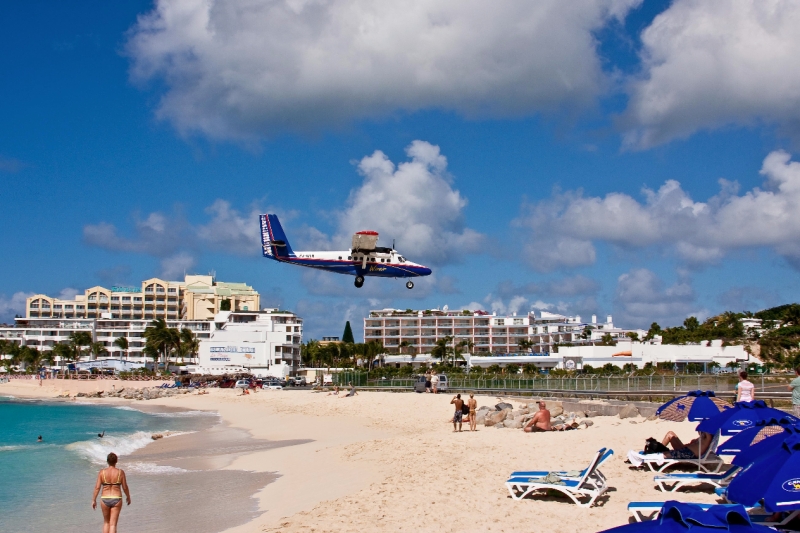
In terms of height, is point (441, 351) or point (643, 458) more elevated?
point (643, 458)

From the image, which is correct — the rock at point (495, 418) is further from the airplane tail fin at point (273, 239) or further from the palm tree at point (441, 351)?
the palm tree at point (441, 351)

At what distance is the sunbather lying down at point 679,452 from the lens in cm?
1267

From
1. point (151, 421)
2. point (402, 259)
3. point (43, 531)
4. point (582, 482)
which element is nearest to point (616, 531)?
point (582, 482)

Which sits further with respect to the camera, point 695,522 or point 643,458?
point 643,458

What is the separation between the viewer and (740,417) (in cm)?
1089

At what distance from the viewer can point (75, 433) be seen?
37.1 m

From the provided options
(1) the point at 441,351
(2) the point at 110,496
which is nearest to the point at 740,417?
(2) the point at 110,496

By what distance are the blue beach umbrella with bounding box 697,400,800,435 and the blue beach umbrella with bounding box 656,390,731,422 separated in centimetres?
48

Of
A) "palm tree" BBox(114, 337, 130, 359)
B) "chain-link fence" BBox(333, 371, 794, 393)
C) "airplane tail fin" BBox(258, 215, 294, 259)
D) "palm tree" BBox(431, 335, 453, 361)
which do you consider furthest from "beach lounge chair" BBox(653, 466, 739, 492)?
"palm tree" BBox(114, 337, 130, 359)

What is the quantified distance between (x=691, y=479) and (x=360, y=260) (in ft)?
89.9

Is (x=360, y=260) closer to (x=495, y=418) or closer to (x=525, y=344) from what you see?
(x=495, y=418)

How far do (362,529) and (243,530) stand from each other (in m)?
2.65

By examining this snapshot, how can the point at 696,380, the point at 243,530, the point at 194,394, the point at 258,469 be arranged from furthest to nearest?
the point at 194,394
the point at 696,380
the point at 258,469
the point at 243,530

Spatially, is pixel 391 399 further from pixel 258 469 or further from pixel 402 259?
pixel 258 469
